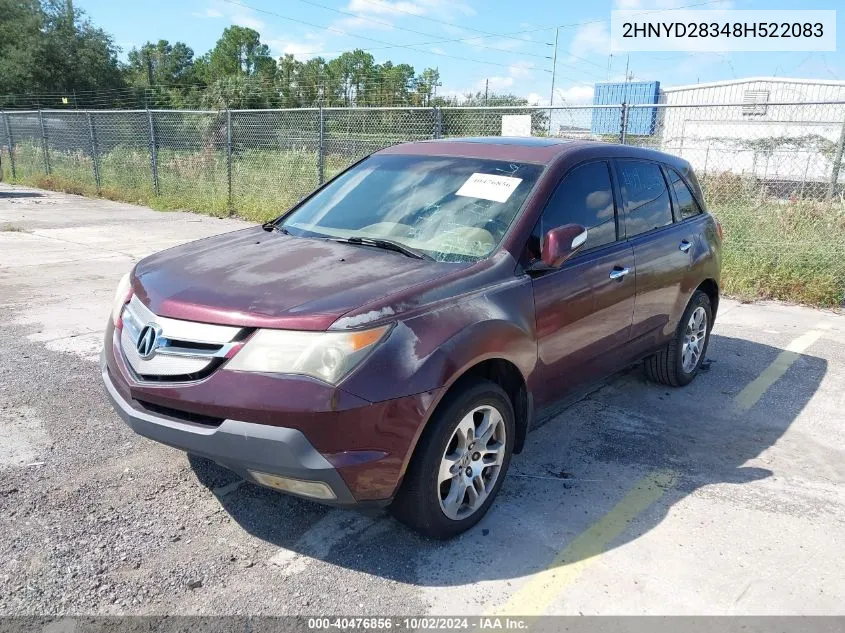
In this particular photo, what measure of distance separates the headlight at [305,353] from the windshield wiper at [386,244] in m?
0.79

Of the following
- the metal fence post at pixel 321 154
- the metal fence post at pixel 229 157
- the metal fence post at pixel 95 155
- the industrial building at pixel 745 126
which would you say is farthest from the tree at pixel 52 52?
the metal fence post at pixel 321 154

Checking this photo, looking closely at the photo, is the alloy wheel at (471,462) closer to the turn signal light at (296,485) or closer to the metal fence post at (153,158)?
the turn signal light at (296,485)

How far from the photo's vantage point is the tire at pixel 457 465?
271 cm

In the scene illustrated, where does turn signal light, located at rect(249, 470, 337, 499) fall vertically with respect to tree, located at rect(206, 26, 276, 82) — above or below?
below

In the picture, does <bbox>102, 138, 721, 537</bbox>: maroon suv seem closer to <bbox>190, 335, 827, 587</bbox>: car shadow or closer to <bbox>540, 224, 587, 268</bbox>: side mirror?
<bbox>540, 224, 587, 268</bbox>: side mirror

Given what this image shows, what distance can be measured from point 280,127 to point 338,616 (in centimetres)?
1168

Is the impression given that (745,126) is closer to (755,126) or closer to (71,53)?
(755,126)

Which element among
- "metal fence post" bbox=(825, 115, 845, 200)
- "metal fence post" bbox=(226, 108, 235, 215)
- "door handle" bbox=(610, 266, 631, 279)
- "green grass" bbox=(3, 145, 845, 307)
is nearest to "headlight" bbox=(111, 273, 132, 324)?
"door handle" bbox=(610, 266, 631, 279)

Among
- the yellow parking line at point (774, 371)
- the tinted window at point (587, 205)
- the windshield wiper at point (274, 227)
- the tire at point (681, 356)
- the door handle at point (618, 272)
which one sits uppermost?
the tinted window at point (587, 205)

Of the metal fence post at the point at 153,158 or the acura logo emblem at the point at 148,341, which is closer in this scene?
the acura logo emblem at the point at 148,341

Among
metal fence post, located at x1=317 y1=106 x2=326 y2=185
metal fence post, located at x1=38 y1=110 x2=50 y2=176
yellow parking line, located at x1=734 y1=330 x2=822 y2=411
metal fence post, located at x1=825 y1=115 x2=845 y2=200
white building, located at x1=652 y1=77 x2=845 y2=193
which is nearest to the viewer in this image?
yellow parking line, located at x1=734 y1=330 x2=822 y2=411

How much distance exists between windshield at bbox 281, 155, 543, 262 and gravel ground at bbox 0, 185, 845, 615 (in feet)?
4.39

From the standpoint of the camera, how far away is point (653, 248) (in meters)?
4.26

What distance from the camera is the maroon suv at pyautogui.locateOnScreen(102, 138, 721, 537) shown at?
2469 mm
